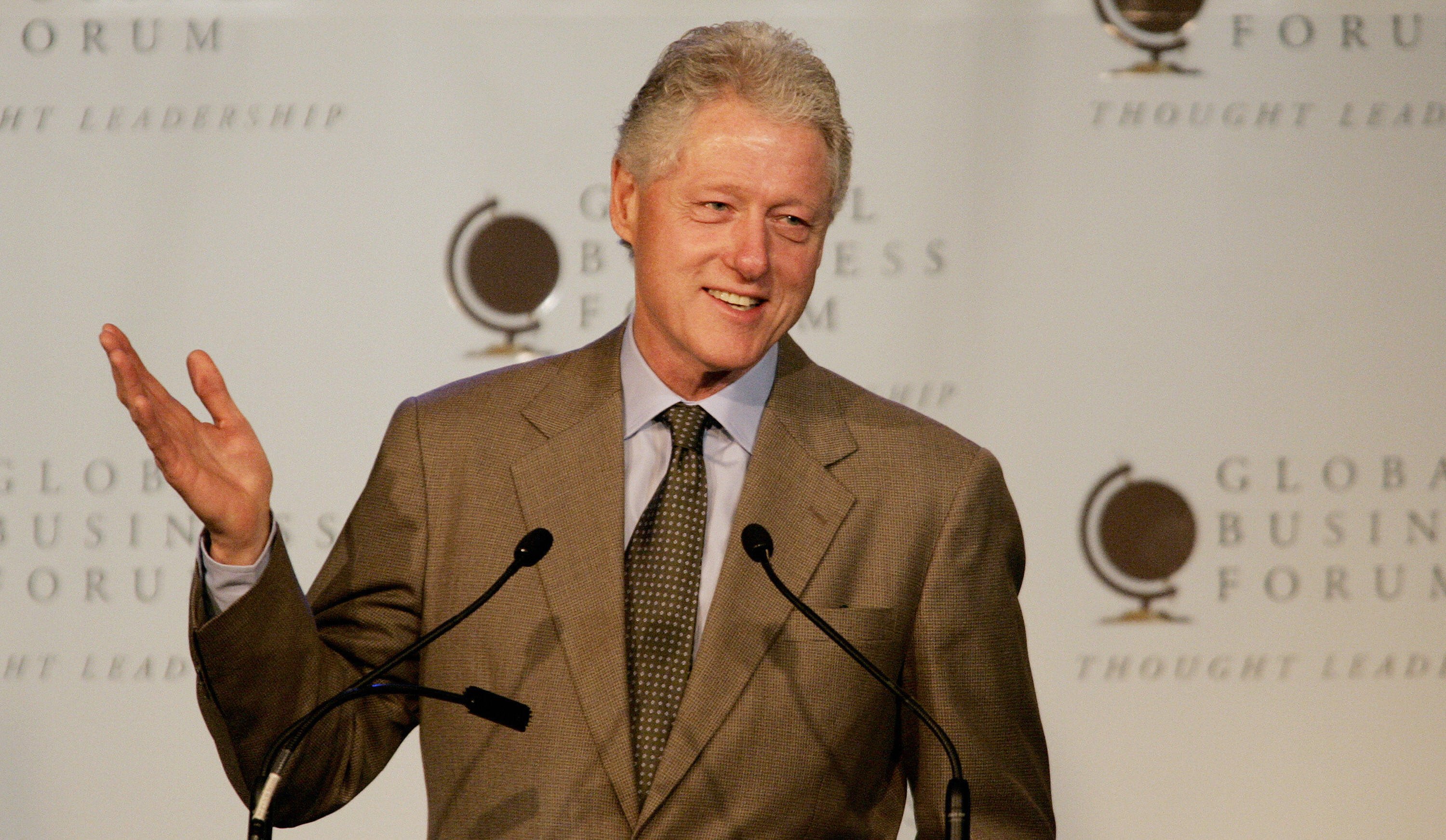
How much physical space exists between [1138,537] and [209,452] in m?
1.88

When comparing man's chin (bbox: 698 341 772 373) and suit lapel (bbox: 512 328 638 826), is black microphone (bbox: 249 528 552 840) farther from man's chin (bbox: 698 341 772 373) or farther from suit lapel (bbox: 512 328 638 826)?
man's chin (bbox: 698 341 772 373)

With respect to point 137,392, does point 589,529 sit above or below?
below

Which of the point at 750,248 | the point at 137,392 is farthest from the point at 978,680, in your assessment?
the point at 137,392

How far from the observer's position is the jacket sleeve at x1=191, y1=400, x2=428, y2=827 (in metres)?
1.52

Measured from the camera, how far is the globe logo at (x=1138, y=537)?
2904 millimetres

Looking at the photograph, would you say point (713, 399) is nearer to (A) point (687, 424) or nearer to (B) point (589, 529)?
(A) point (687, 424)

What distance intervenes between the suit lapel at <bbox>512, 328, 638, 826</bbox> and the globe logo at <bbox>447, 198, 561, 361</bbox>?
3.30ft

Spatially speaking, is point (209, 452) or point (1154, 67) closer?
point (209, 452)

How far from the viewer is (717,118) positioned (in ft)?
5.73

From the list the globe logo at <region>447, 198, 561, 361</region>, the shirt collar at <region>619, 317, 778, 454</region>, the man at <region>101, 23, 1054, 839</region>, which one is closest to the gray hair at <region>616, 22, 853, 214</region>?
the man at <region>101, 23, 1054, 839</region>

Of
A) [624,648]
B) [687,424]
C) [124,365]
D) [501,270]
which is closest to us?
[124,365]

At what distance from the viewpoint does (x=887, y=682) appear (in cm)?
154

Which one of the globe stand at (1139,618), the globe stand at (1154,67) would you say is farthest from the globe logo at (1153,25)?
the globe stand at (1139,618)

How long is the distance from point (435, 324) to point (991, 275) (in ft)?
3.32
